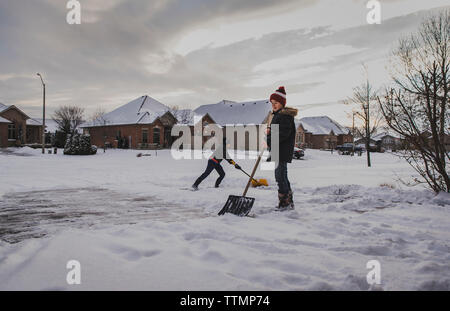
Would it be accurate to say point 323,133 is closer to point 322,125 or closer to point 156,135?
point 322,125

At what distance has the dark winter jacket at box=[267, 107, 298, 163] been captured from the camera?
4918mm

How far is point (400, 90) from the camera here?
18.9 feet

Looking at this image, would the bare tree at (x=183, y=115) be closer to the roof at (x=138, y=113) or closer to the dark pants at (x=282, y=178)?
the roof at (x=138, y=113)

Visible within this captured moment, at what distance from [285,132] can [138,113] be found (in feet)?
115

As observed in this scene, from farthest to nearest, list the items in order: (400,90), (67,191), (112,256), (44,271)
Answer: (67,191)
(400,90)
(112,256)
(44,271)

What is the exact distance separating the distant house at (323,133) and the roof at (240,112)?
16.0 metres
